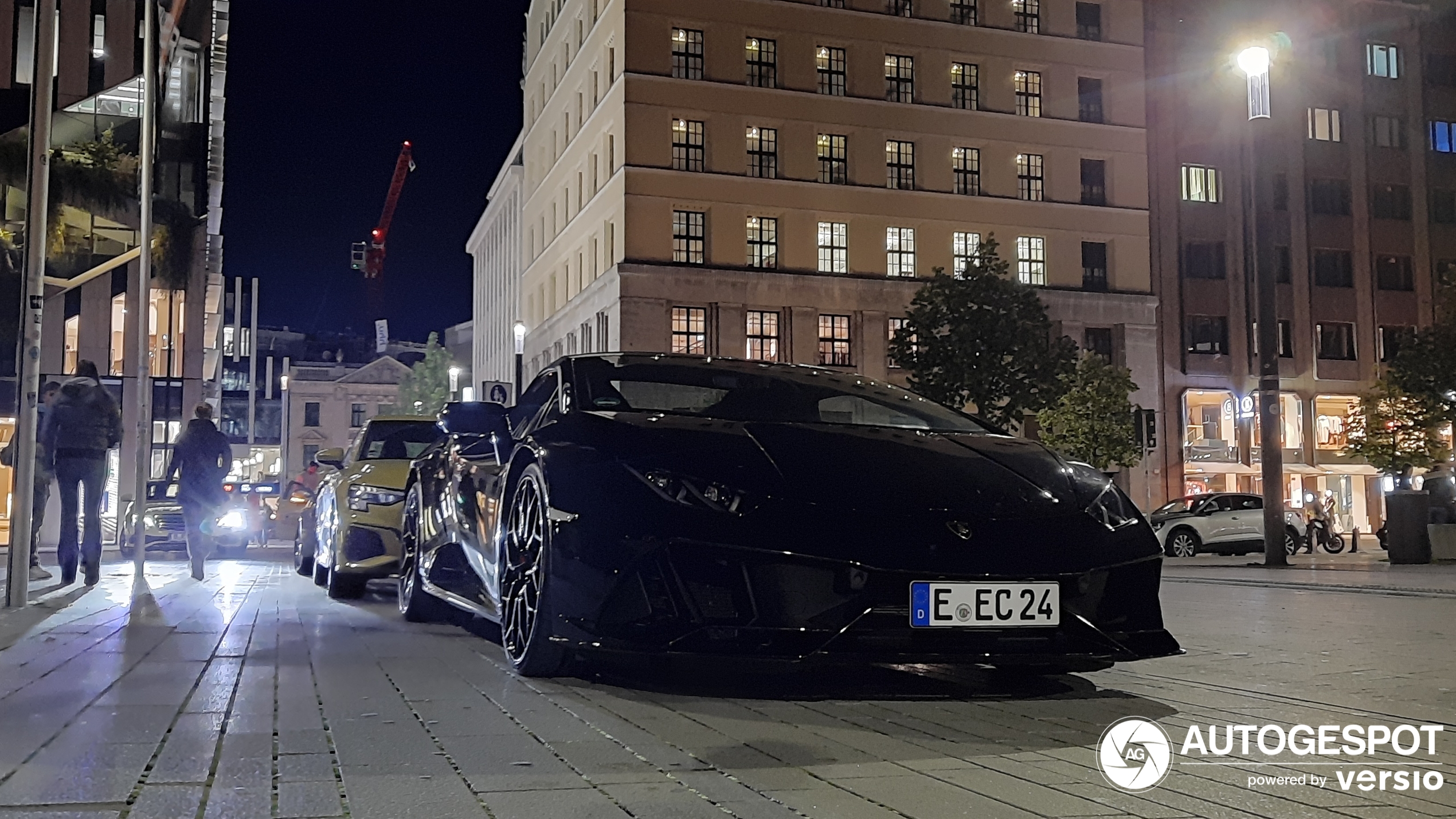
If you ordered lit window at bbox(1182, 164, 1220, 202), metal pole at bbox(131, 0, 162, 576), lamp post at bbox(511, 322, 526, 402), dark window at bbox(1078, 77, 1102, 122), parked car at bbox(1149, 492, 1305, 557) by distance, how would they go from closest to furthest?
metal pole at bbox(131, 0, 162, 576)
lamp post at bbox(511, 322, 526, 402)
parked car at bbox(1149, 492, 1305, 557)
lit window at bbox(1182, 164, 1220, 202)
dark window at bbox(1078, 77, 1102, 122)

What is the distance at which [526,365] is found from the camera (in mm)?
68812

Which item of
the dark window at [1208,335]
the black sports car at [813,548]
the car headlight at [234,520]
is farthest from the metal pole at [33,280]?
the dark window at [1208,335]

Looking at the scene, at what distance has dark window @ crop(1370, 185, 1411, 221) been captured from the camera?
52406 millimetres

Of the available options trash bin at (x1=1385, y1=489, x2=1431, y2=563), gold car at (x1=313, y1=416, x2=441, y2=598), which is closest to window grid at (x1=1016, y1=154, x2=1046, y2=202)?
trash bin at (x1=1385, y1=489, x2=1431, y2=563)

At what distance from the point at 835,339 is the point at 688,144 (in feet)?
28.5

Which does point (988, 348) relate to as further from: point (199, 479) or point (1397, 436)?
point (199, 479)

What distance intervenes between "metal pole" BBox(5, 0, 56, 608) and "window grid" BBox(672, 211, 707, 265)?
3862cm

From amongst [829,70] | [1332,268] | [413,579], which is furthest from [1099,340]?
[413,579]

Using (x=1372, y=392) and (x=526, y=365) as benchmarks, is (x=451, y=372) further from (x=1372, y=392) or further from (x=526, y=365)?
(x=1372, y=392)

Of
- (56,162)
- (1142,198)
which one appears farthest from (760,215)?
(56,162)

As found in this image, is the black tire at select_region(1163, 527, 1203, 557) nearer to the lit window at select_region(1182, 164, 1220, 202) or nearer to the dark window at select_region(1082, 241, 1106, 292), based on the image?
the dark window at select_region(1082, 241, 1106, 292)

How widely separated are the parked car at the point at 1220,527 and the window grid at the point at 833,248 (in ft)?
68.7

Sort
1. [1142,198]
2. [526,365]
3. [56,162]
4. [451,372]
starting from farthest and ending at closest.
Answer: [526,365] < [1142,198] < [451,372] < [56,162]

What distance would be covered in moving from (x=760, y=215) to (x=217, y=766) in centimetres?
4658
